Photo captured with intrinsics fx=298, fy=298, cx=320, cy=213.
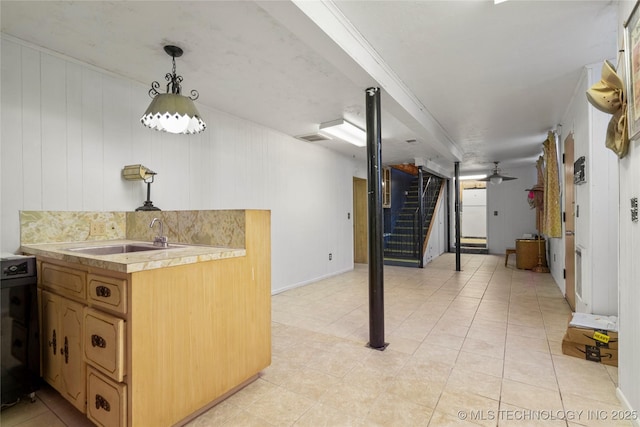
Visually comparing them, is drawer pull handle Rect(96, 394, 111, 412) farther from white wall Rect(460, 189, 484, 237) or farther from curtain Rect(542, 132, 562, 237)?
white wall Rect(460, 189, 484, 237)

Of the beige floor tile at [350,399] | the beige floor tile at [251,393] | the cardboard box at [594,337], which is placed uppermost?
the cardboard box at [594,337]

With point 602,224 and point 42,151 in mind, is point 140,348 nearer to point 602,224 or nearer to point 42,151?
point 42,151

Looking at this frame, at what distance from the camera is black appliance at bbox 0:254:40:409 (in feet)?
5.90

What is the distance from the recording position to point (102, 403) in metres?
1.54

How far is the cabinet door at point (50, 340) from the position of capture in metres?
1.89

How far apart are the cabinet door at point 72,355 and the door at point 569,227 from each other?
475 centimetres

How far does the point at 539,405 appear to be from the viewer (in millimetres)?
1806

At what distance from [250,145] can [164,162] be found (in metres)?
1.28

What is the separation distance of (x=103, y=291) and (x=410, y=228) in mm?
7387

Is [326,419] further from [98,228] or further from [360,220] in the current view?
[360,220]

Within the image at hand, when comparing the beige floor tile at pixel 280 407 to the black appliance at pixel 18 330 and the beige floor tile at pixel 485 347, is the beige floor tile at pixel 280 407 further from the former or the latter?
the beige floor tile at pixel 485 347

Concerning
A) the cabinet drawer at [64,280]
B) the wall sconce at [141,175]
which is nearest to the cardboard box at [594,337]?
the cabinet drawer at [64,280]

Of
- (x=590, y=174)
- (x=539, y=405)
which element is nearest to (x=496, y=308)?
(x=590, y=174)

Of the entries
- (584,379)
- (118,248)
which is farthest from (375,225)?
(118,248)
